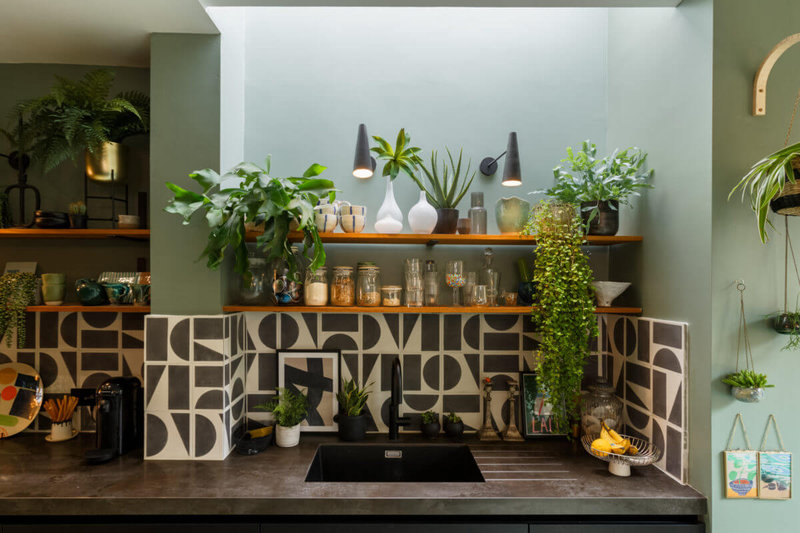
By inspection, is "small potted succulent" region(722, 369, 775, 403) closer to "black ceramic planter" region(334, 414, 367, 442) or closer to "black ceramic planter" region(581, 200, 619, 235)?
"black ceramic planter" region(581, 200, 619, 235)

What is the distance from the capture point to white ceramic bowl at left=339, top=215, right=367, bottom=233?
5.95 feet

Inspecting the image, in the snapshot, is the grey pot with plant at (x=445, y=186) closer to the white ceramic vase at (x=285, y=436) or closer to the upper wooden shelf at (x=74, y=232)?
the white ceramic vase at (x=285, y=436)

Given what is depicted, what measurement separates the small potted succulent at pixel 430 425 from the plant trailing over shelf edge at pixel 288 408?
57 centimetres

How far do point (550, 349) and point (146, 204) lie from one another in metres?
1.93

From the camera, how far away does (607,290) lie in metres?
1.82

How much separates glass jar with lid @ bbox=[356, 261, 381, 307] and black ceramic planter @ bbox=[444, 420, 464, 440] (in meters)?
0.69

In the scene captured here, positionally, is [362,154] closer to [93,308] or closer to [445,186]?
[445,186]

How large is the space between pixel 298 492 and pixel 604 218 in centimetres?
163

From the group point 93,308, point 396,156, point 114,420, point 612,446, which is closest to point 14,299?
point 93,308

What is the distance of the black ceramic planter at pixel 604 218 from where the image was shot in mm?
1790

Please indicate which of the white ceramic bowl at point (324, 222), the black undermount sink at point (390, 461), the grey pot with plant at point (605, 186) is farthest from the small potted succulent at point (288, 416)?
the grey pot with plant at point (605, 186)

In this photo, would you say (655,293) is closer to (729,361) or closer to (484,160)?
(729,361)

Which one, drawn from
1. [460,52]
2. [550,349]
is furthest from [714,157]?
[460,52]

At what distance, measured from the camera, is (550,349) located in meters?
1.67
